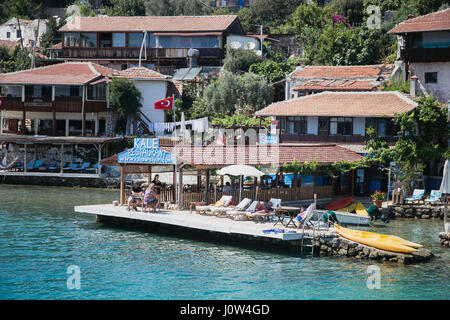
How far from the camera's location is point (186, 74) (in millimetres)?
66188

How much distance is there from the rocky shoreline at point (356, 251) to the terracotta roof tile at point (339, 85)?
86.5 feet

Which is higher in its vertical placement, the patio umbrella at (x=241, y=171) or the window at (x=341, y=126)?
the window at (x=341, y=126)

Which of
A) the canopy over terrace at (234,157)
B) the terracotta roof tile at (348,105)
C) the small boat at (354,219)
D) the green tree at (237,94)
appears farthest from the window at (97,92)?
the small boat at (354,219)

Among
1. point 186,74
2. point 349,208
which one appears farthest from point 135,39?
point 349,208

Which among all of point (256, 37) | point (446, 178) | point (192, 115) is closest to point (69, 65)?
point (192, 115)

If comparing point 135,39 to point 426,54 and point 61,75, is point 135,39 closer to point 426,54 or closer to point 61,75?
point 61,75

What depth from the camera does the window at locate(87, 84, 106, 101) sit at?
188ft

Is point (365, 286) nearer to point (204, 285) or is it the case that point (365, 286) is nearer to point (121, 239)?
point (204, 285)

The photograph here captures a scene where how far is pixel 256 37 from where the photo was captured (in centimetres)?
7138

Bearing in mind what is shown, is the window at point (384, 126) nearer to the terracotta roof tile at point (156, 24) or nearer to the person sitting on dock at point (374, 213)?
the person sitting on dock at point (374, 213)

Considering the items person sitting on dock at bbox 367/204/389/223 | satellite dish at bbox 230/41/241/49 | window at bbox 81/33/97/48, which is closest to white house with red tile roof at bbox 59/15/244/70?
window at bbox 81/33/97/48

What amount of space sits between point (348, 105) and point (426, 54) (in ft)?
24.4

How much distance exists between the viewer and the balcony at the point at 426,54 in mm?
47625

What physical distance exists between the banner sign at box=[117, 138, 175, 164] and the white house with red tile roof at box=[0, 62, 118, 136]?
2281 cm
